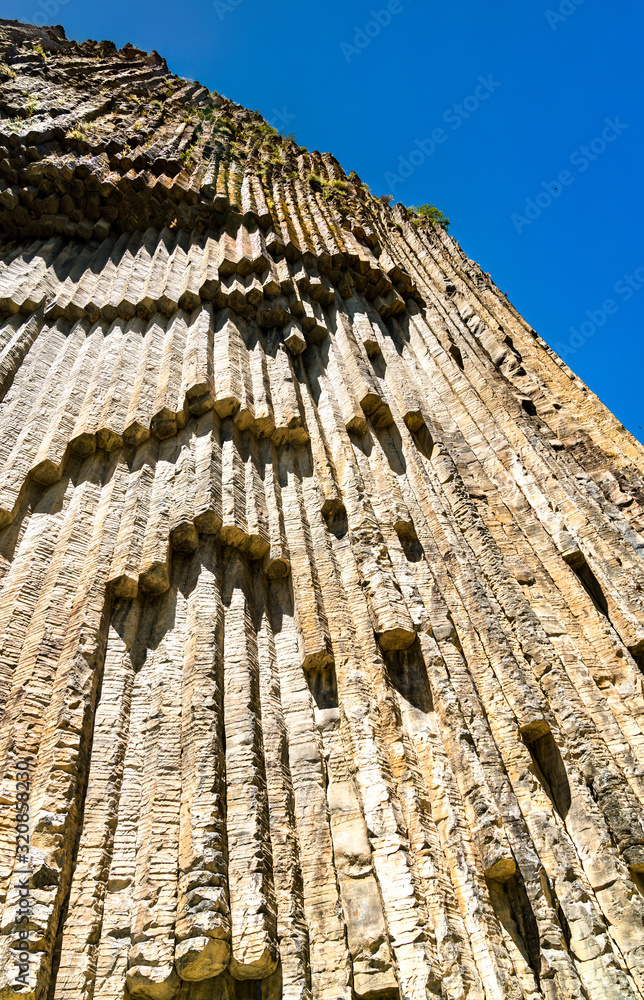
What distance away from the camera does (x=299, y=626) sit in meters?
3.78

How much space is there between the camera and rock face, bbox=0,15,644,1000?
257cm

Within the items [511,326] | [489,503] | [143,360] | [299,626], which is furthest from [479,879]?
[511,326]

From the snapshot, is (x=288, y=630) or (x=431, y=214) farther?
(x=431, y=214)

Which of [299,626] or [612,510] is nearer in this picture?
[299,626]

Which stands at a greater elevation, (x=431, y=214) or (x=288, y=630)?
(x=431, y=214)

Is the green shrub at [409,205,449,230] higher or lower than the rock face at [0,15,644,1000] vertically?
higher

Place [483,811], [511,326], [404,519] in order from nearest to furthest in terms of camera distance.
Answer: [483,811]
[404,519]
[511,326]

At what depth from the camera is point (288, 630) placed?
378 centimetres

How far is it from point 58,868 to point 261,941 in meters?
0.77

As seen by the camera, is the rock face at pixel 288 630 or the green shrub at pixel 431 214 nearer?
the rock face at pixel 288 630

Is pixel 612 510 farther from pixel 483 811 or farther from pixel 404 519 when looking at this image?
pixel 483 811

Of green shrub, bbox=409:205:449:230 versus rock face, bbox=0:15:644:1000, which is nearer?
rock face, bbox=0:15:644:1000

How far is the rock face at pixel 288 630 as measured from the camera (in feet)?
8.45

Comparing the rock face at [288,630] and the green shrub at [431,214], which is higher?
the green shrub at [431,214]
